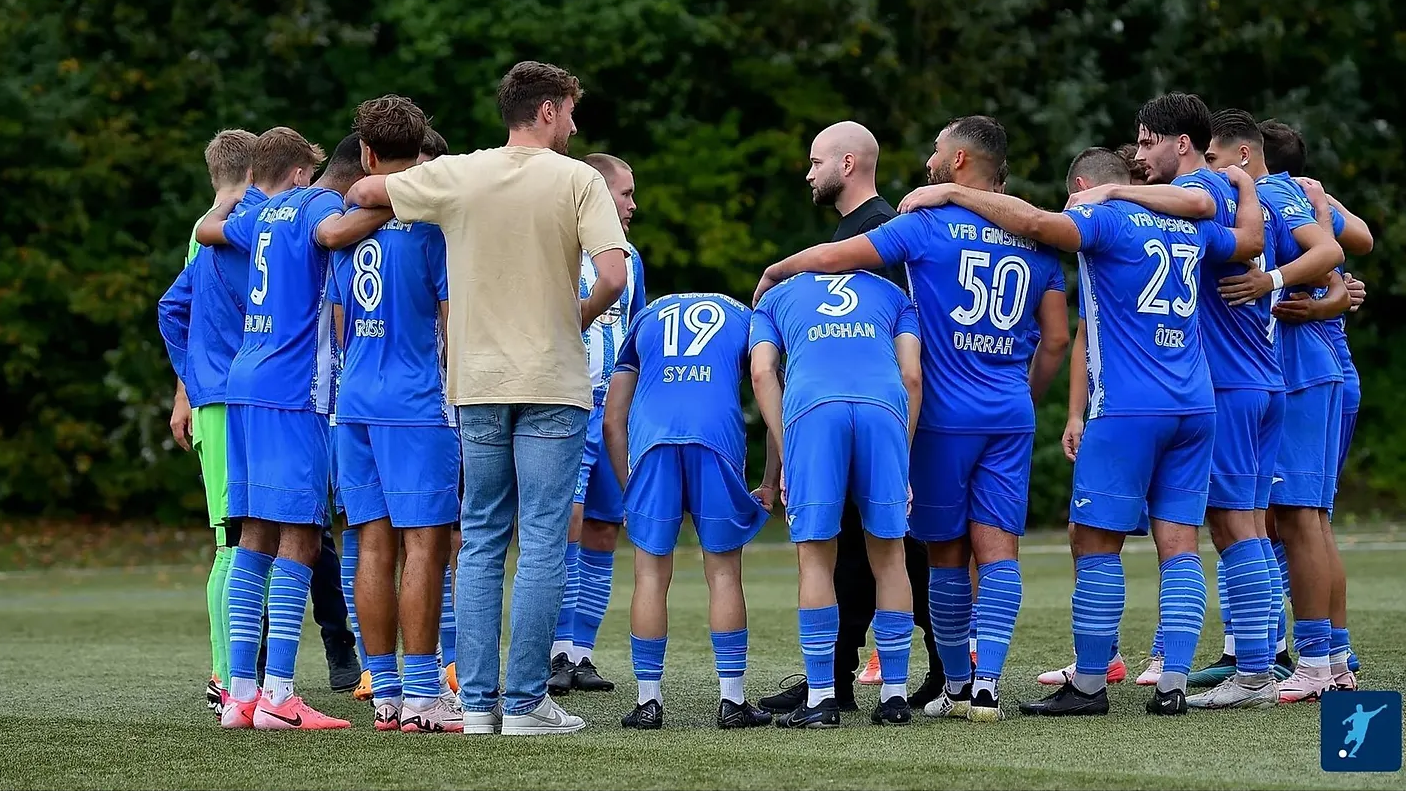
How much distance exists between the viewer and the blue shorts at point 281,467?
7.08m

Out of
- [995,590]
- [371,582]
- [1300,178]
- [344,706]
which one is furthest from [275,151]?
[1300,178]

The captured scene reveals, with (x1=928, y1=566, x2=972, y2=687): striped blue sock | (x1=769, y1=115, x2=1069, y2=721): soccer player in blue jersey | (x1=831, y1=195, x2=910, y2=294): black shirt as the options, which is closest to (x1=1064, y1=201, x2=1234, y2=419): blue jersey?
(x1=769, y1=115, x2=1069, y2=721): soccer player in blue jersey

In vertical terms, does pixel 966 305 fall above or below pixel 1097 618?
above

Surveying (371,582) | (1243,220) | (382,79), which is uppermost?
(382,79)

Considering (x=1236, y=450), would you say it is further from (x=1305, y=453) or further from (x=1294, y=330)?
(x=1294, y=330)

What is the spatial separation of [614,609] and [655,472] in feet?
20.9

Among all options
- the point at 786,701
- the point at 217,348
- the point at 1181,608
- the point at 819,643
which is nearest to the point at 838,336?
the point at 819,643

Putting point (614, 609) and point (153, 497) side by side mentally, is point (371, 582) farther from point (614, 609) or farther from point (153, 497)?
point (153, 497)

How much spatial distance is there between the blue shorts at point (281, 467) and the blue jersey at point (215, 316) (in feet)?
1.75

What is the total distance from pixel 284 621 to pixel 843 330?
237cm

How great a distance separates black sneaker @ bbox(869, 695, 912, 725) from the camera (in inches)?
267

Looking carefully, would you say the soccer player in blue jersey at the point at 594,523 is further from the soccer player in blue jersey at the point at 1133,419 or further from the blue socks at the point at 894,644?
the soccer player in blue jersey at the point at 1133,419

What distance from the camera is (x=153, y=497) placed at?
22703mm

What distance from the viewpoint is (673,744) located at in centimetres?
626
